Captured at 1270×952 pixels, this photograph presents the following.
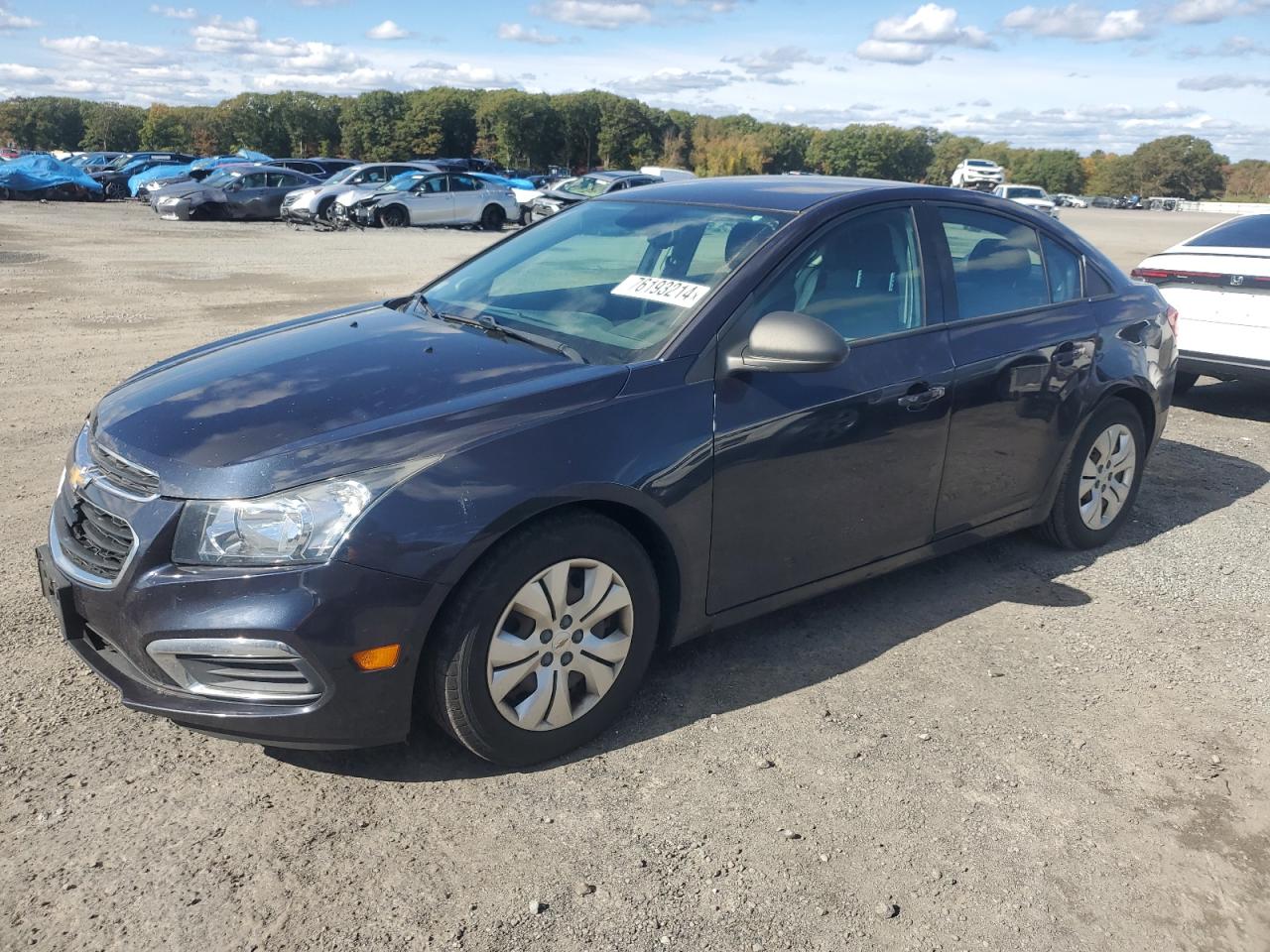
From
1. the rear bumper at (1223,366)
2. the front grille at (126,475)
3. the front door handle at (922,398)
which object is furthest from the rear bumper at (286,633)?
the rear bumper at (1223,366)

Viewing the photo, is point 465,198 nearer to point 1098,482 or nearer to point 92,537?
point 1098,482

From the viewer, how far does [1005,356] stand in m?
4.27

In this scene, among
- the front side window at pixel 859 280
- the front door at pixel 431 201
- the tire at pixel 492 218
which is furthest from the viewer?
the tire at pixel 492 218

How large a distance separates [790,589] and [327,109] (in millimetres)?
110987

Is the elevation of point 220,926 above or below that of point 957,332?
below

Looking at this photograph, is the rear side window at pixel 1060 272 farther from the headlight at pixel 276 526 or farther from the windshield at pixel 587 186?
the windshield at pixel 587 186

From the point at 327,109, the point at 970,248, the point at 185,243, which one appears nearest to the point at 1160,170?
the point at 327,109

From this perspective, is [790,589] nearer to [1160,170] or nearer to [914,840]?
[914,840]

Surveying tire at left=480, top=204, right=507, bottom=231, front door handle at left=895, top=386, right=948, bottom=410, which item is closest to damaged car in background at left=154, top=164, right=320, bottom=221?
tire at left=480, top=204, right=507, bottom=231

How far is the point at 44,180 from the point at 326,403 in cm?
3788

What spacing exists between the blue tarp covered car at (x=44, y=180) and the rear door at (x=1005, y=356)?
124 feet

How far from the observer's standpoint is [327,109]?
10362cm

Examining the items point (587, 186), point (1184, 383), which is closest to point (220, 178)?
point (587, 186)

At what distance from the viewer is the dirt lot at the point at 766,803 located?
2564 mm
